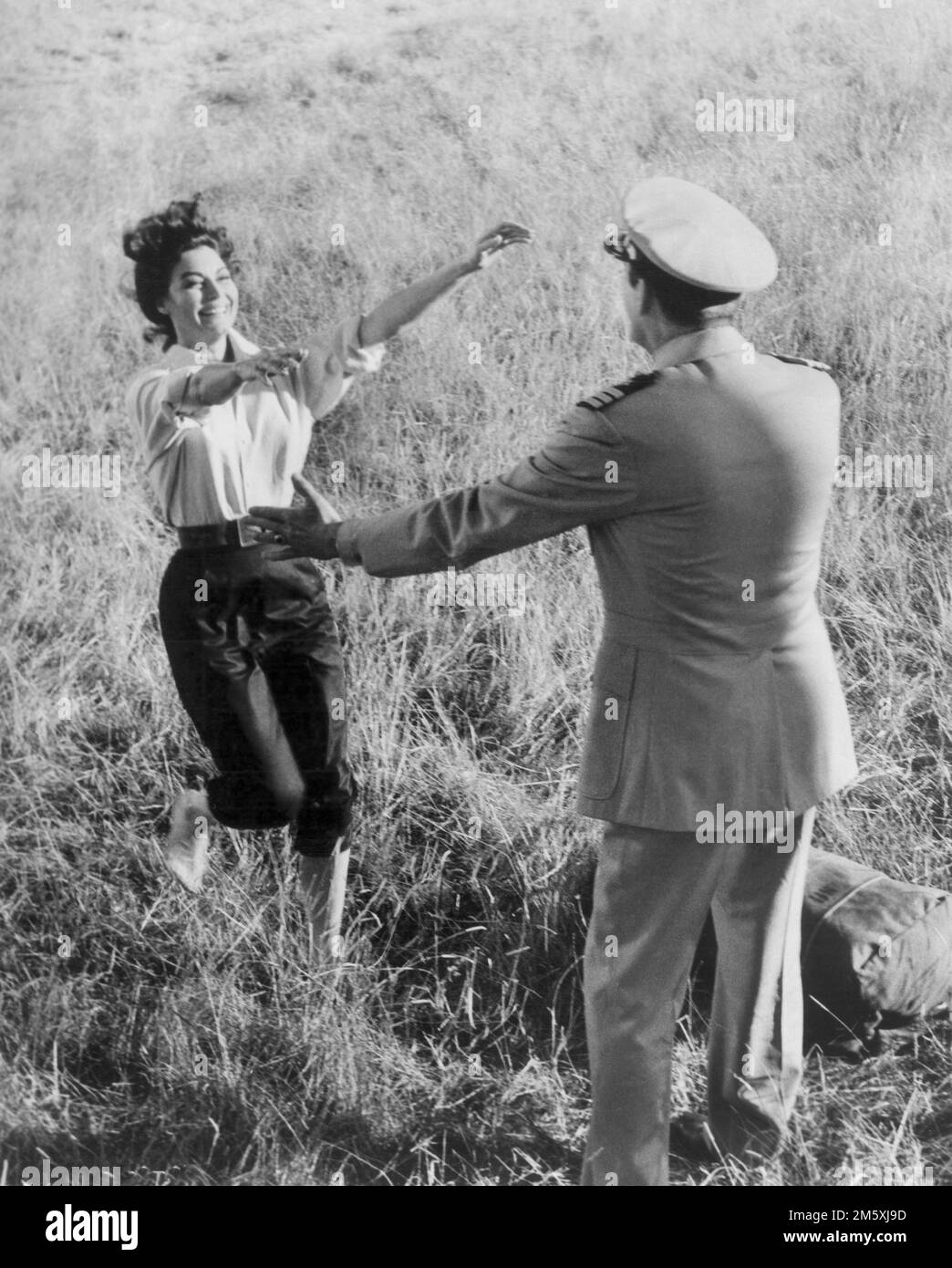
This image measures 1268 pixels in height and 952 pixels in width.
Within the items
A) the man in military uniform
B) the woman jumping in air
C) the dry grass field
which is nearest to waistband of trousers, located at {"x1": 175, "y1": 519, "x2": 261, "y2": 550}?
the woman jumping in air

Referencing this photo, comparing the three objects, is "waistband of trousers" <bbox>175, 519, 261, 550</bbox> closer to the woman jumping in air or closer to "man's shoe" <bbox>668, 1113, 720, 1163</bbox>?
the woman jumping in air

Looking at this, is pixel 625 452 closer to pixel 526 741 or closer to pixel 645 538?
pixel 645 538

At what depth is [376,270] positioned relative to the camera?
3.37 metres

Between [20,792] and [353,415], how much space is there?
116 cm

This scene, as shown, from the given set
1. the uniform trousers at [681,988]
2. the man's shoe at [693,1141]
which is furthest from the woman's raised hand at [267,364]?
the man's shoe at [693,1141]

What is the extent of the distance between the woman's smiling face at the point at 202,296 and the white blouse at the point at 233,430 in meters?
0.04

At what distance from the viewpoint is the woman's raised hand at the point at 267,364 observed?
3029 mm

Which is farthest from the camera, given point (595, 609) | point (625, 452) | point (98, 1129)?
point (595, 609)

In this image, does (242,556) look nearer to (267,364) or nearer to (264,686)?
(264,686)

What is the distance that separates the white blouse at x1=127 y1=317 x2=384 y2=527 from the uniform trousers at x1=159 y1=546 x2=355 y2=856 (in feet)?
0.42

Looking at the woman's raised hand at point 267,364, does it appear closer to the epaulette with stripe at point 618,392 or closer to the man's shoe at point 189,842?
the epaulette with stripe at point 618,392

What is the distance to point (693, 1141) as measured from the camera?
3.12 meters

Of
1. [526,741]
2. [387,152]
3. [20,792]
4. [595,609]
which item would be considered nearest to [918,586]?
[595,609]

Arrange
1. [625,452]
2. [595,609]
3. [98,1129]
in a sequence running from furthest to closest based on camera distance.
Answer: [595,609], [98,1129], [625,452]
